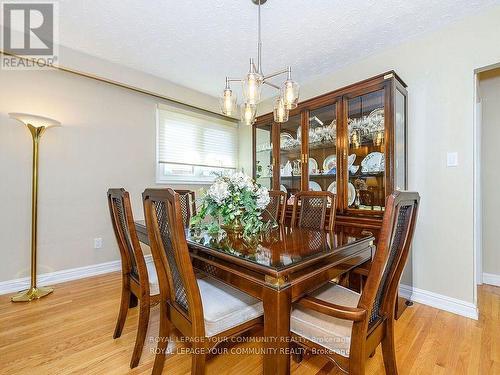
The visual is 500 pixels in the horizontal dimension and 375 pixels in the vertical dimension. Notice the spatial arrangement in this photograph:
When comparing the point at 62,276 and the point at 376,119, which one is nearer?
the point at 376,119

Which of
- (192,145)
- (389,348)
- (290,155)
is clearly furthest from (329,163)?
(192,145)

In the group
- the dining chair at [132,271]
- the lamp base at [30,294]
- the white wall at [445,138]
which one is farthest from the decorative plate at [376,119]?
the lamp base at [30,294]

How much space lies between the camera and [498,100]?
95.2 inches

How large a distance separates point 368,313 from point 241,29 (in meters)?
2.30

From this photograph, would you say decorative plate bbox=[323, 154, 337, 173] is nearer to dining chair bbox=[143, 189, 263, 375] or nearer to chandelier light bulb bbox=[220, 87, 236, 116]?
chandelier light bulb bbox=[220, 87, 236, 116]

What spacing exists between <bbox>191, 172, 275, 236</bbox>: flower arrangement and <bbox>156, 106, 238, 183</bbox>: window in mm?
1726

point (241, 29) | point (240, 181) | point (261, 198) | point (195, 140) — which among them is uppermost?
point (241, 29)

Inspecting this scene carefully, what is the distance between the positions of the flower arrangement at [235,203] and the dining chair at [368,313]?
0.62m

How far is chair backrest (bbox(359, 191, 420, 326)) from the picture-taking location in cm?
88

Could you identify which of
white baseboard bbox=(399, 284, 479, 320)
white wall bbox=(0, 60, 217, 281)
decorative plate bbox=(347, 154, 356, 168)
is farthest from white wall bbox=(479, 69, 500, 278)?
white wall bbox=(0, 60, 217, 281)

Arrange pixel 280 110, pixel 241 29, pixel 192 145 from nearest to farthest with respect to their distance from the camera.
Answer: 1. pixel 280 110
2. pixel 241 29
3. pixel 192 145

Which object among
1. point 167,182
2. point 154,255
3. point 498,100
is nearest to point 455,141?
point 498,100

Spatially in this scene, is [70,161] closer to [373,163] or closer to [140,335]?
[140,335]

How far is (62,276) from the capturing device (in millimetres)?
2523
